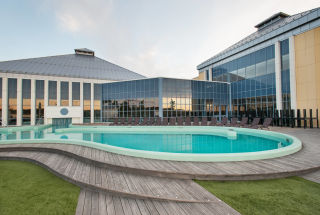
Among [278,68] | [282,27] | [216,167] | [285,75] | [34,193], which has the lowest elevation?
[34,193]

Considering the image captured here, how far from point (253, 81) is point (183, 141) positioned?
1632 centimetres

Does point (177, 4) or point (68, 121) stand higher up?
point (177, 4)

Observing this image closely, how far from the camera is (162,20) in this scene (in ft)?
75.0

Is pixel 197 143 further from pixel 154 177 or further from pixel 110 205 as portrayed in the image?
pixel 110 205

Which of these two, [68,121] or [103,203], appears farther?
[68,121]

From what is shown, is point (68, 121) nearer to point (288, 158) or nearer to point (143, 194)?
point (143, 194)

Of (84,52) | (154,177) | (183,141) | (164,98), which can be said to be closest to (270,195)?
(154,177)

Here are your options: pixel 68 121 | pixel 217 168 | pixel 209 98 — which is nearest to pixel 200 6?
pixel 209 98

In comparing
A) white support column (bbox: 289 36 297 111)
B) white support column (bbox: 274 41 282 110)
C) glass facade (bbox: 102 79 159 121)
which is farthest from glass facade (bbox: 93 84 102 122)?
white support column (bbox: 289 36 297 111)

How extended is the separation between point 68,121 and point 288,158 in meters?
26.3

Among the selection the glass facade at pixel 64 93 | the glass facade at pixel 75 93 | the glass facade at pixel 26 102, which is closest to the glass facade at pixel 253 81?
the glass facade at pixel 75 93

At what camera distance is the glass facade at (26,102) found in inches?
910

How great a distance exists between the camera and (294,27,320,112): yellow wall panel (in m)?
14.0

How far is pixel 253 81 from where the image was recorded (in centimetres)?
2042
